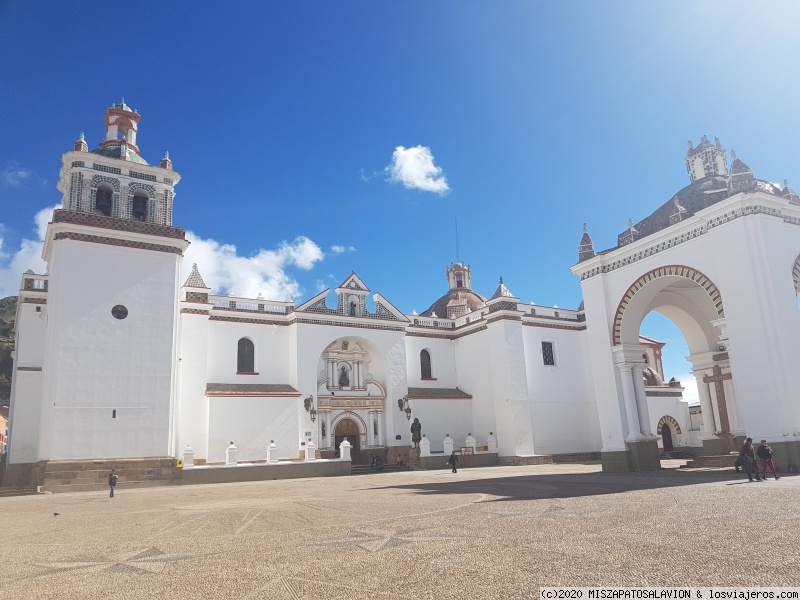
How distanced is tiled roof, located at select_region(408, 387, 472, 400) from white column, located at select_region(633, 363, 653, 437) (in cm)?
1273

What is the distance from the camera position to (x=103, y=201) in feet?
65.9

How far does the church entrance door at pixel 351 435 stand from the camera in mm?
25875

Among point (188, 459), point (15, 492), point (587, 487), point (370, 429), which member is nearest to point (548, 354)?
point (370, 429)

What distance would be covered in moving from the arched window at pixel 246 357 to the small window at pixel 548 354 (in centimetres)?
1386

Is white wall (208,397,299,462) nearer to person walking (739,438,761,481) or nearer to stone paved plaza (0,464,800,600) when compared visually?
stone paved plaza (0,464,800,600)

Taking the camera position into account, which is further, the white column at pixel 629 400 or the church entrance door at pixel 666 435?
the church entrance door at pixel 666 435

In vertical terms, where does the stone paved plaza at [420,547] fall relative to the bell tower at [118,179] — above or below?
below

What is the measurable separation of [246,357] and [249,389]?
1665mm

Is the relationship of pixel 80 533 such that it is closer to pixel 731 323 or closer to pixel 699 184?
pixel 731 323

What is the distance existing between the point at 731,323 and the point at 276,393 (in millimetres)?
16249

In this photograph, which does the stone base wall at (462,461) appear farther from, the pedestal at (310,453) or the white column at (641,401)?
the white column at (641,401)

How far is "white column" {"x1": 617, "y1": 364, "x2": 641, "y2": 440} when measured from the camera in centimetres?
1556

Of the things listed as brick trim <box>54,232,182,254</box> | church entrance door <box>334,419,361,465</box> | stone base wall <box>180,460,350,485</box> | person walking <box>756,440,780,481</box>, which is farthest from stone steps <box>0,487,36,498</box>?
person walking <box>756,440,780,481</box>

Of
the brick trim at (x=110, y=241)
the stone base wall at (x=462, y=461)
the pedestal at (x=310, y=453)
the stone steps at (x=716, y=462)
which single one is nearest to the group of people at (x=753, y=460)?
the stone steps at (x=716, y=462)
